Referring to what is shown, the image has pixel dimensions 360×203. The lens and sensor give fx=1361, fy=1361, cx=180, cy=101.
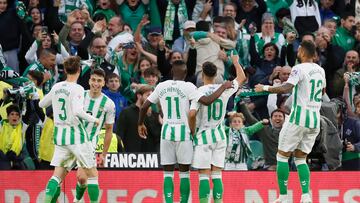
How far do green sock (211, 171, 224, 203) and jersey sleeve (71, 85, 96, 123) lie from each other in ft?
6.98

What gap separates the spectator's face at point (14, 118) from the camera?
21766 millimetres

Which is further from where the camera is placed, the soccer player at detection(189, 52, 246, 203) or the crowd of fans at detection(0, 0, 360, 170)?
the crowd of fans at detection(0, 0, 360, 170)

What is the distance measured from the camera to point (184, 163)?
1945cm

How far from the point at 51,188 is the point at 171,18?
6463 millimetres

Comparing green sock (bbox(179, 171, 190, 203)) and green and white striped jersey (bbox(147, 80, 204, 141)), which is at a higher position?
green and white striped jersey (bbox(147, 80, 204, 141))

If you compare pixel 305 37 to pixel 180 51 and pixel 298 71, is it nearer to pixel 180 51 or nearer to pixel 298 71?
pixel 180 51

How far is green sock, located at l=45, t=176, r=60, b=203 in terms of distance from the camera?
61.9 ft

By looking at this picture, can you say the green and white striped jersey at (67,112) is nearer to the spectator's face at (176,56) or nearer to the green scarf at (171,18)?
the spectator's face at (176,56)

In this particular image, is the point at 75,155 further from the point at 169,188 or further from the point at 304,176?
the point at 304,176

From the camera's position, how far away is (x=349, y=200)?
20562 mm

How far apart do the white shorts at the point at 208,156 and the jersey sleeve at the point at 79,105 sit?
1778mm

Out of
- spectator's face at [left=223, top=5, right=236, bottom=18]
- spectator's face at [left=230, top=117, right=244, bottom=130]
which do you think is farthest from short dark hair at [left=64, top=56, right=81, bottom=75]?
spectator's face at [left=223, top=5, right=236, bottom=18]

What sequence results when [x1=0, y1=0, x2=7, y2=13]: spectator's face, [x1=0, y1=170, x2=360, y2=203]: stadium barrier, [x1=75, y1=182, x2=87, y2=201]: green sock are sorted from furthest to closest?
1. [x1=0, y1=0, x2=7, y2=13]: spectator's face
2. [x1=0, y1=170, x2=360, y2=203]: stadium barrier
3. [x1=75, y1=182, x2=87, y2=201]: green sock

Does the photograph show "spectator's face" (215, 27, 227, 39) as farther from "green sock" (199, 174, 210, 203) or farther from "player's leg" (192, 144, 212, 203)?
"green sock" (199, 174, 210, 203)
